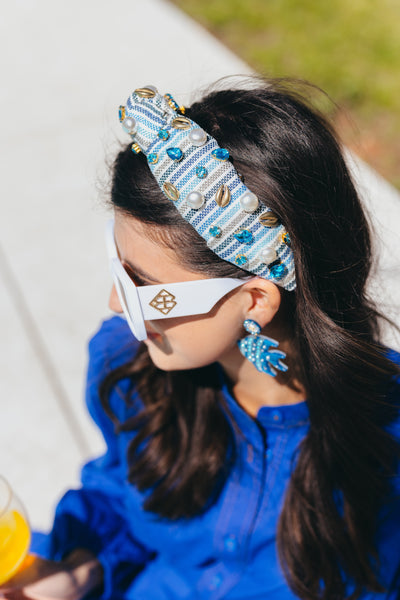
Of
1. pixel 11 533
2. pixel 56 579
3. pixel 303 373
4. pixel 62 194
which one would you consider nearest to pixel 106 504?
pixel 56 579

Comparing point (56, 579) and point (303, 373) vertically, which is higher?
point (303, 373)

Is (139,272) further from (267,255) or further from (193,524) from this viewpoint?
(193,524)

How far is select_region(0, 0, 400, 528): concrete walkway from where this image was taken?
298 cm

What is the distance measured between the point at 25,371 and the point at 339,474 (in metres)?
1.99

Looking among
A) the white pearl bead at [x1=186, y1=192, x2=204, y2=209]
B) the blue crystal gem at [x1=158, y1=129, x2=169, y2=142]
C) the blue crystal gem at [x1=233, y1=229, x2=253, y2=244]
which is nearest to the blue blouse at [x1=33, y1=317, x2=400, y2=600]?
the blue crystal gem at [x1=233, y1=229, x2=253, y2=244]

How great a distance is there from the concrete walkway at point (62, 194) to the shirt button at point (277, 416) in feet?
1.61

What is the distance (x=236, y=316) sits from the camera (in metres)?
1.52

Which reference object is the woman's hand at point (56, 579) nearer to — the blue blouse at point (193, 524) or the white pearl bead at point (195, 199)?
the blue blouse at point (193, 524)

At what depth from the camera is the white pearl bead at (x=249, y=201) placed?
4.21 ft

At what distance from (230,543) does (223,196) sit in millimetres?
1100

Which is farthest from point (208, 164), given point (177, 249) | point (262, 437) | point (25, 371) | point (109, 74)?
point (109, 74)

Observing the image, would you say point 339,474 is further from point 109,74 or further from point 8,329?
point 109,74

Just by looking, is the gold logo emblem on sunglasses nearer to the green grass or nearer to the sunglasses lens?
the sunglasses lens

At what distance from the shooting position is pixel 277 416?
5.80 feet
